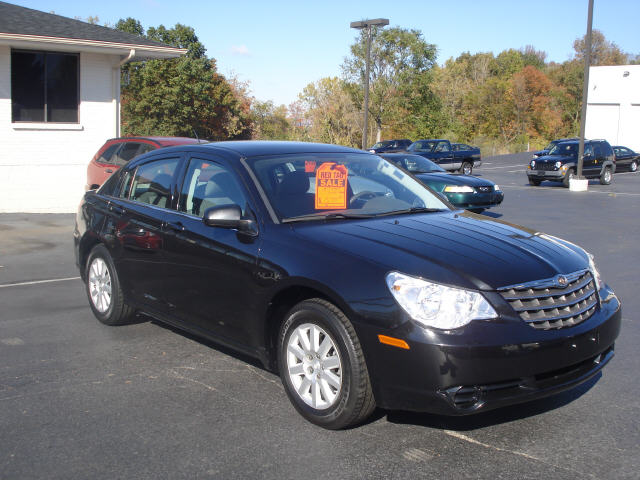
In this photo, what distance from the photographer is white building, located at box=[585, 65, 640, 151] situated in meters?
50.4

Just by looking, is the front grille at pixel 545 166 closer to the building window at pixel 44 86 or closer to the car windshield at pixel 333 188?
the building window at pixel 44 86

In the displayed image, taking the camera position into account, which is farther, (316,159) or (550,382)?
(316,159)

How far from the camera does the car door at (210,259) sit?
474 centimetres

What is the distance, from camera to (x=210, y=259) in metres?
5.01

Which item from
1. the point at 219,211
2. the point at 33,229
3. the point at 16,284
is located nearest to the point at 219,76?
the point at 33,229

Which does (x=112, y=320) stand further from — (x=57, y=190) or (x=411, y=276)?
(x=57, y=190)

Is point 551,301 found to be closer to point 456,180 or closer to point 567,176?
point 456,180

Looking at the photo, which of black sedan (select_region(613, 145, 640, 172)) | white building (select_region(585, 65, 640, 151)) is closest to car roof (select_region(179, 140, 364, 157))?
black sedan (select_region(613, 145, 640, 172))

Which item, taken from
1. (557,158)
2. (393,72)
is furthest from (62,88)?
(393,72)

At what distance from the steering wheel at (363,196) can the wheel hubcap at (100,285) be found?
2.52 m

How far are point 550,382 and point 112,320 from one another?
4028 mm

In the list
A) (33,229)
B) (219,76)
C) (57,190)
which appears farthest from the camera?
(219,76)

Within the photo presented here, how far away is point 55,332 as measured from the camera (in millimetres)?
6367

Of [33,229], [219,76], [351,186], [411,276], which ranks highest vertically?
[219,76]
